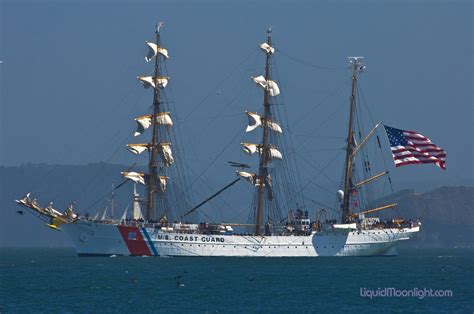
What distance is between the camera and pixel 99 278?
361ft

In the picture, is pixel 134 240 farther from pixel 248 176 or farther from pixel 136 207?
pixel 248 176

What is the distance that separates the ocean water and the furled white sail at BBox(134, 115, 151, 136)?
1537 centimetres

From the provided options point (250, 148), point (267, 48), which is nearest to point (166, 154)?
point (250, 148)

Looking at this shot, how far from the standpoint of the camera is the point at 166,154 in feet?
472

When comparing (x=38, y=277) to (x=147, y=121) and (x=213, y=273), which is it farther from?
(x=147, y=121)

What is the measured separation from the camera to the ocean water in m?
87.0

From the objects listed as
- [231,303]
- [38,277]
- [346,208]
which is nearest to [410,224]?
[346,208]

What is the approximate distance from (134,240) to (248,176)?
17.6 meters

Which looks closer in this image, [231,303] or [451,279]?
[231,303]

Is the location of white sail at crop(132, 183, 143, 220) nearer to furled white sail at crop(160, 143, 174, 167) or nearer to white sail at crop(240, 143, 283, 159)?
furled white sail at crop(160, 143, 174, 167)

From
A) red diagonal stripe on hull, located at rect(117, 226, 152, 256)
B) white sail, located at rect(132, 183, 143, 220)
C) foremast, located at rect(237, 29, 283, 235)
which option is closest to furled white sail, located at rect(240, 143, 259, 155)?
foremast, located at rect(237, 29, 283, 235)

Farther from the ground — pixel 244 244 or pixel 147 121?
pixel 147 121

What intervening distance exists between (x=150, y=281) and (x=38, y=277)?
1459 centimetres

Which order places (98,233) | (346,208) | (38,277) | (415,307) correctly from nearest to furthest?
(415,307) → (38,277) → (98,233) → (346,208)
